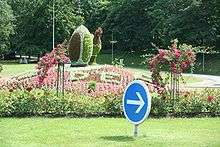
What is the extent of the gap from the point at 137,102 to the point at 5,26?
60.6 m

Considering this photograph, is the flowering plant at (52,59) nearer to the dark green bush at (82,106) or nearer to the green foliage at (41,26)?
the dark green bush at (82,106)

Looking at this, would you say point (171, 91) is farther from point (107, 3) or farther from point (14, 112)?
Result: point (107, 3)

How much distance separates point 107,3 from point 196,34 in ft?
91.0

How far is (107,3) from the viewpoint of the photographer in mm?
80875

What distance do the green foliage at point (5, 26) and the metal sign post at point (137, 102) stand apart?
59297mm

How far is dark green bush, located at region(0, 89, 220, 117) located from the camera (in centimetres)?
1474

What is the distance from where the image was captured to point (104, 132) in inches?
424

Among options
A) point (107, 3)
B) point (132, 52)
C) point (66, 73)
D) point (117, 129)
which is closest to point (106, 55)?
point (132, 52)

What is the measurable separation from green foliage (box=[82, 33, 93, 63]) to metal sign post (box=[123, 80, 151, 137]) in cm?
2418

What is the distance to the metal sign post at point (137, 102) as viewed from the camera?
9609mm

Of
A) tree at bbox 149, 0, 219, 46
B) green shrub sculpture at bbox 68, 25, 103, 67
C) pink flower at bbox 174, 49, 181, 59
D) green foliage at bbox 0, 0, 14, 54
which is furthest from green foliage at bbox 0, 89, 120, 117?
green foliage at bbox 0, 0, 14, 54

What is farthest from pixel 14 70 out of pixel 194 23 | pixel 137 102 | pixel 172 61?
pixel 137 102

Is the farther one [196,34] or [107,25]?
[107,25]

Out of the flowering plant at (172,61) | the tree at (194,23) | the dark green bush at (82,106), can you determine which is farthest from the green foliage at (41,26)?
the dark green bush at (82,106)
